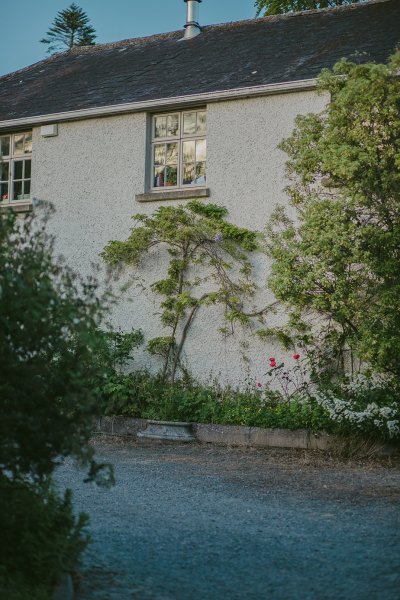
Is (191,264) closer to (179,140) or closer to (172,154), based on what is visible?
(172,154)

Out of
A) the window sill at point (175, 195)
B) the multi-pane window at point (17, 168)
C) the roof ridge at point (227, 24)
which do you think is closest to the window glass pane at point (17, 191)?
the multi-pane window at point (17, 168)

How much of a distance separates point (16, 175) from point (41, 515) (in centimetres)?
1213

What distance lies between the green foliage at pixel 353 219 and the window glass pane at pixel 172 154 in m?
2.93

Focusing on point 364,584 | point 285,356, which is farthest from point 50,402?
point 285,356

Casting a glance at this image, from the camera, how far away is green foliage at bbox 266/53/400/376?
10477 mm

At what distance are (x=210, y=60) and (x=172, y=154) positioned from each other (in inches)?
89.3

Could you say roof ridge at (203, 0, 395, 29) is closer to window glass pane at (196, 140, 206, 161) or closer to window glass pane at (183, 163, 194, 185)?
window glass pane at (196, 140, 206, 161)

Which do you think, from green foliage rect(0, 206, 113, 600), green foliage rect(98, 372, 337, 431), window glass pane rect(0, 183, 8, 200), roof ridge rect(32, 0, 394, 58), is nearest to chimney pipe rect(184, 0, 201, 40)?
roof ridge rect(32, 0, 394, 58)

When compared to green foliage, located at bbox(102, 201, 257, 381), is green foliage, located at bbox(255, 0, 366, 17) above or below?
above

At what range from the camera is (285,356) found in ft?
40.8

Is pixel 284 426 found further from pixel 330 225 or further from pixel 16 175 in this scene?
pixel 16 175

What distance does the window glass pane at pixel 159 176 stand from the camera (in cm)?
1423

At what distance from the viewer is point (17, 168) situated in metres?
15.9

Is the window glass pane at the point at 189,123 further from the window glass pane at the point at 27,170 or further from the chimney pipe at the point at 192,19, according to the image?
the chimney pipe at the point at 192,19
